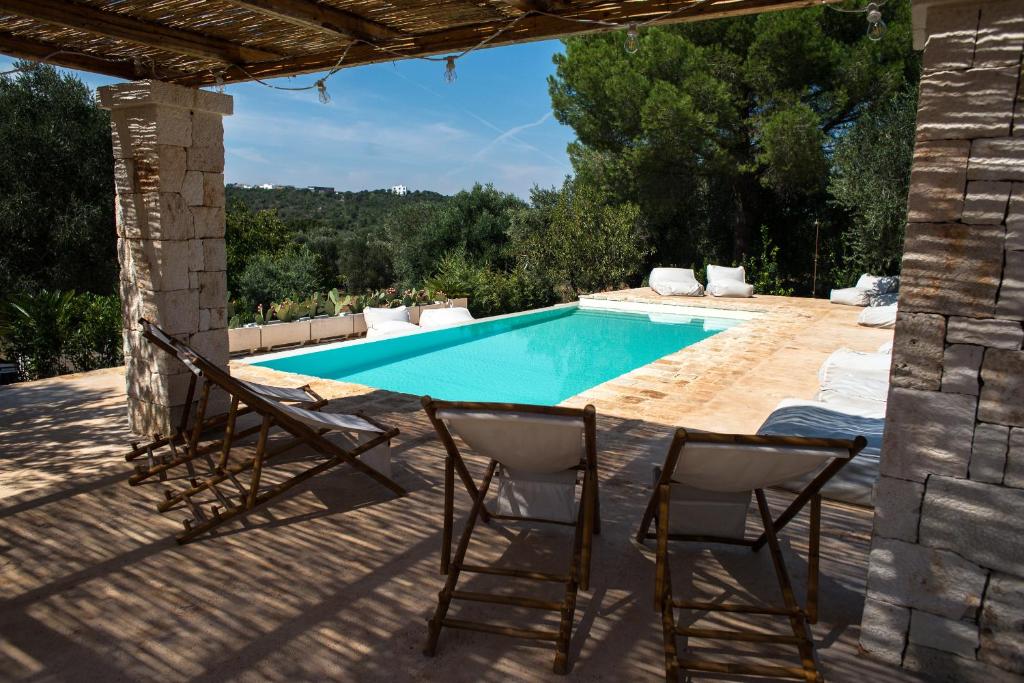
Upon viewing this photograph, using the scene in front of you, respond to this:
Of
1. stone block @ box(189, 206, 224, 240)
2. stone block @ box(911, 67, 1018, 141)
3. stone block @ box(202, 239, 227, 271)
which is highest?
stone block @ box(911, 67, 1018, 141)

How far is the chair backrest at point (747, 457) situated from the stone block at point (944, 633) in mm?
554

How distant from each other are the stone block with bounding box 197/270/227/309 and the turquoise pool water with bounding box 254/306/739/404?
11.7 feet

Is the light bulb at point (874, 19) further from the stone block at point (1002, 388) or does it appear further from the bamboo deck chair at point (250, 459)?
the bamboo deck chair at point (250, 459)

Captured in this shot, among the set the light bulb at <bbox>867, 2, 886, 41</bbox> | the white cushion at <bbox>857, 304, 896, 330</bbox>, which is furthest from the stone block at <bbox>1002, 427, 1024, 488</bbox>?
the white cushion at <bbox>857, 304, 896, 330</bbox>

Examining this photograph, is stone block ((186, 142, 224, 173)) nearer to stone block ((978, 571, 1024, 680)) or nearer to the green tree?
stone block ((978, 571, 1024, 680))

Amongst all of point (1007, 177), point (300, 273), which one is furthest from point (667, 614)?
point (300, 273)

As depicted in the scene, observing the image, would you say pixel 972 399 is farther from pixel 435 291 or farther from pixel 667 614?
pixel 435 291

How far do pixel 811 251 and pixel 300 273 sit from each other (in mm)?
12262

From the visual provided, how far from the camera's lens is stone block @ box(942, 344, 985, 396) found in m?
1.98

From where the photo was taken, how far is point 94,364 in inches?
290

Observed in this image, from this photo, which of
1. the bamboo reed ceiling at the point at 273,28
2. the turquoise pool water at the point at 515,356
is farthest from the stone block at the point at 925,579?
the turquoise pool water at the point at 515,356

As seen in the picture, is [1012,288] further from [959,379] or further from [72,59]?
[72,59]

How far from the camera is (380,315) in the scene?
416 inches

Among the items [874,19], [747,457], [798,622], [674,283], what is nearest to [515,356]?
[674,283]
